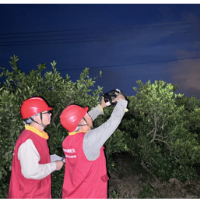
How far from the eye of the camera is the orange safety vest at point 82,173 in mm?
2371

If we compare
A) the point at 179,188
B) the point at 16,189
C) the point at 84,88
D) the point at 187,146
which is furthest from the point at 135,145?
the point at 16,189

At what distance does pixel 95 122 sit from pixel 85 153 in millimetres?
2858

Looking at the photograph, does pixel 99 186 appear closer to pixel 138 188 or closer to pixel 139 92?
pixel 139 92

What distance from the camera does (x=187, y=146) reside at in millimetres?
6102

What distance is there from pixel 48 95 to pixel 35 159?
2.59 metres

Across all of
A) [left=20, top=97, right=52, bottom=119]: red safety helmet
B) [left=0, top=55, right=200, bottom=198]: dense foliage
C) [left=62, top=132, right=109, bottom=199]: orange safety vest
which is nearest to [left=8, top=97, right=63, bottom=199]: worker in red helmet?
[left=20, top=97, right=52, bottom=119]: red safety helmet

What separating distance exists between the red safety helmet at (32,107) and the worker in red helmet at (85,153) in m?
0.36

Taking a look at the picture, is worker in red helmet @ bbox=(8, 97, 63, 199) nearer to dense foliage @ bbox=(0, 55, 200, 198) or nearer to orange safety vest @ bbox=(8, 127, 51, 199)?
orange safety vest @ bbox=(8, 127, 51, 199)

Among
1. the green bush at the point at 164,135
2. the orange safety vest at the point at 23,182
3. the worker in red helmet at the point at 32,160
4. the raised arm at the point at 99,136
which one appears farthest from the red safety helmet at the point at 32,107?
the green bush at the point at 164,135

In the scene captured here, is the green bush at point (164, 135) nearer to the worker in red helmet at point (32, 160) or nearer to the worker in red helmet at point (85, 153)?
the worker in red helmet at point (85, 153)

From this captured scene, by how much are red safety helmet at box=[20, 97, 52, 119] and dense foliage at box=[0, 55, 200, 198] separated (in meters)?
0.89

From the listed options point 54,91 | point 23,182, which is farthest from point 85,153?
point 54,91

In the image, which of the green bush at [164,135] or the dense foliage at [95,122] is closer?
the dense foliage at [95,122]

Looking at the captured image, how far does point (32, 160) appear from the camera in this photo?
220cm
